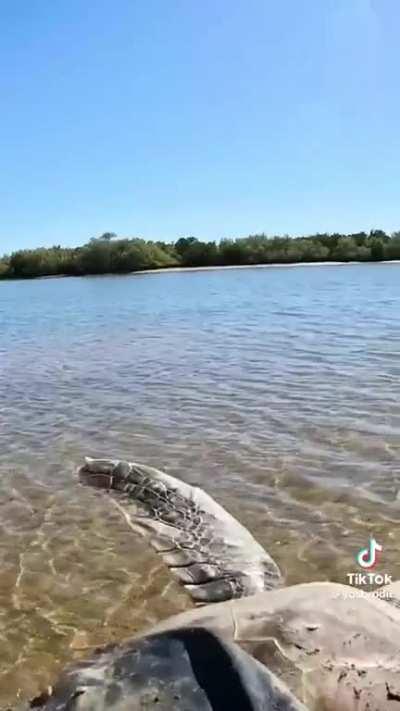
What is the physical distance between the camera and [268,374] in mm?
11430

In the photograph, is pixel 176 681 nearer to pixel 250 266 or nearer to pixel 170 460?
pixel 170 460

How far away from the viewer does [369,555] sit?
15.0 feet

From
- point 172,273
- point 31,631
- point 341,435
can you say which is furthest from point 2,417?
point 172,273

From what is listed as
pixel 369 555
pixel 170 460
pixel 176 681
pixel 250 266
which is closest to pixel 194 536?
pixel 369 555

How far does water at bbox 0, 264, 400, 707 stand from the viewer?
162 inches

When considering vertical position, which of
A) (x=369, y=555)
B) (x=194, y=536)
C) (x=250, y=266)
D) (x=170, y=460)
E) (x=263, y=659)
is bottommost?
(x=369, y=555)

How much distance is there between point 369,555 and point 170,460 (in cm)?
272

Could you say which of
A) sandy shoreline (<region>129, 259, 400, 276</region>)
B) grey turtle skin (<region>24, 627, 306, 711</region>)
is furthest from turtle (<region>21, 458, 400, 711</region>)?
sandy shoreline (<region>129, 259, 400, 276</region>)

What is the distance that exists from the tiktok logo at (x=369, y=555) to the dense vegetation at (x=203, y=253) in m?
75.7

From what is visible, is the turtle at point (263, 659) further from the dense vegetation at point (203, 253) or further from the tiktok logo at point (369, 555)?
the dense vegetation at point (203, 253)

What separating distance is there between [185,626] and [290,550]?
2.12m

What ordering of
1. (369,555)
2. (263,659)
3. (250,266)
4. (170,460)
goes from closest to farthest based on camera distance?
(263,659), (369,555), (170,460), (250,266)

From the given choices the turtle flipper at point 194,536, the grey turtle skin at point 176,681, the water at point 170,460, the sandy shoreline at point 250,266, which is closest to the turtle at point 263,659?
the grey turtle skin at point 176,681

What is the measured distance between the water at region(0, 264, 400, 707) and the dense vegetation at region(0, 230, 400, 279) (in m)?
66.4
